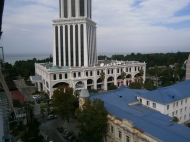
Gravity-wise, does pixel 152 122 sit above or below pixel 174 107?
above

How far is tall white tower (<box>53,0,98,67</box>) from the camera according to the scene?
59.8 m

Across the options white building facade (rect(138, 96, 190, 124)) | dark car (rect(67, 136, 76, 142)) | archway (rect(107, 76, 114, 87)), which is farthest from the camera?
archway (rect(107, 76, 114, 87))

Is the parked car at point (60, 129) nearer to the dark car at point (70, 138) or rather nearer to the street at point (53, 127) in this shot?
the street at point (53, 127)

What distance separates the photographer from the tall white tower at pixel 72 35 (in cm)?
5975

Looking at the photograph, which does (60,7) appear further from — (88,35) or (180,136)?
(180,136)

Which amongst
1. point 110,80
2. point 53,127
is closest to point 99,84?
point 110,80

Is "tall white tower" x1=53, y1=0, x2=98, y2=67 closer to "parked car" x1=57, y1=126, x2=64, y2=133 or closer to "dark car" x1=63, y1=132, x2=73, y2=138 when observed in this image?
"parked car" x1=57, y1=126, x2=64, y2=133

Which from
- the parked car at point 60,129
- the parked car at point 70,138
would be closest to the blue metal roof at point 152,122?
the parked car at point 70,138

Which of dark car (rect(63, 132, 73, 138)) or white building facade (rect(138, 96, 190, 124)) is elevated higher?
white building facade (rect(138, 96, 190, 124))

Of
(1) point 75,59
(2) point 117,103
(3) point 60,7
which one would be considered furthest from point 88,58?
(2) point 117,103

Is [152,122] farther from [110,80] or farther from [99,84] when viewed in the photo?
[110,80]

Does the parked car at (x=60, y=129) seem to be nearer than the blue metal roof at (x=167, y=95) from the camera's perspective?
No

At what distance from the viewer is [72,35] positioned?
60.2 m

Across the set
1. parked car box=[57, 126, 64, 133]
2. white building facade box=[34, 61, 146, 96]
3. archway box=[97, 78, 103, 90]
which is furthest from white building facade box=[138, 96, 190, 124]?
archway box=[97, 78, 103, 90]
